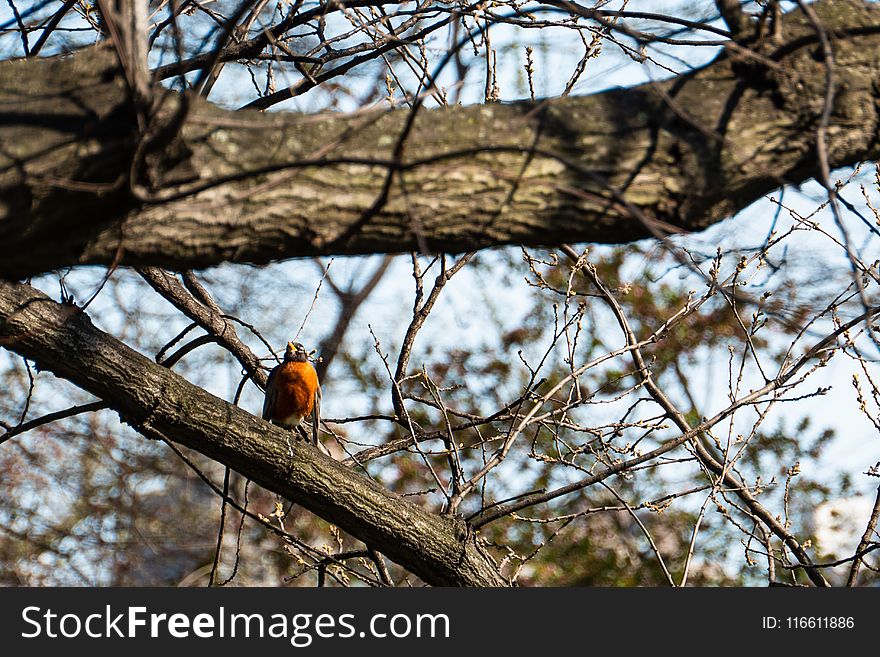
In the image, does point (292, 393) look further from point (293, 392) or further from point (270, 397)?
point (270, 397)

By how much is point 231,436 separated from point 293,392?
1899mm

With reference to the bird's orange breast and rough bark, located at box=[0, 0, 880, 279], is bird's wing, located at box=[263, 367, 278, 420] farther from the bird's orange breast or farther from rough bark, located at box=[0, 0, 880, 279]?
rough bark, located at box=[0, 0, 880, 279]

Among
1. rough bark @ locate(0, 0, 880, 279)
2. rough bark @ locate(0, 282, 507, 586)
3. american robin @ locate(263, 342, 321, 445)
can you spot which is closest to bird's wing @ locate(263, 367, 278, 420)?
american robin @ locate(263, 342, 321, 445)

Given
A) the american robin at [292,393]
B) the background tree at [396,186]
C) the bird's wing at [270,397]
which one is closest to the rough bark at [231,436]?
the background tree at [396,186]

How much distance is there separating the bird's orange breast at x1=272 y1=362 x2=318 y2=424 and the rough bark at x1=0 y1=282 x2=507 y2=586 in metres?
1.75

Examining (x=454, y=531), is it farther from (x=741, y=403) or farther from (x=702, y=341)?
(x=702, y=341)

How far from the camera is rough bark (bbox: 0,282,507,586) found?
255 cm

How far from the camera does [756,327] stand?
3400 mm

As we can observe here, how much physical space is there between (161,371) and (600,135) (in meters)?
1.60

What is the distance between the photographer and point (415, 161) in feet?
5.37

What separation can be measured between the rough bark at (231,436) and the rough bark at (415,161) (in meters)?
0.83

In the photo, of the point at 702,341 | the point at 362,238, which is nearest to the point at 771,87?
the point at 362,238
